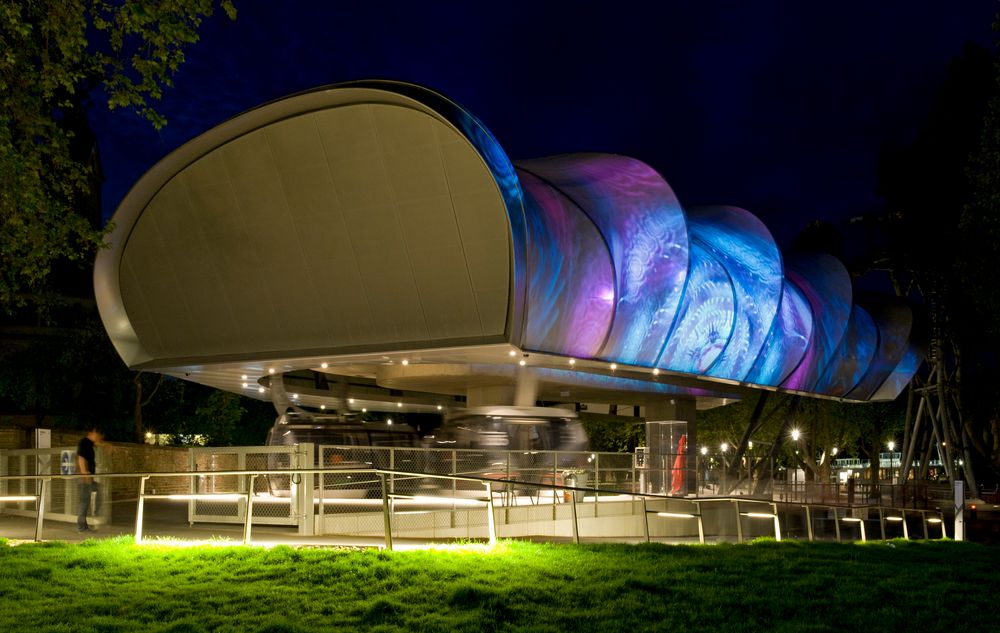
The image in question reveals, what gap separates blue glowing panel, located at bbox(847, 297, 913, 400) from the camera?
164 ft

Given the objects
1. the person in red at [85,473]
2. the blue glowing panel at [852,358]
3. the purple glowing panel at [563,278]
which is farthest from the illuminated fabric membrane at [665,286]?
the person in red at [85,473]

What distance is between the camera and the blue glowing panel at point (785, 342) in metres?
40.9

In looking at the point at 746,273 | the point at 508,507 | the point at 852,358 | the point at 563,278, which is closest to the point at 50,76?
the point at 508,507

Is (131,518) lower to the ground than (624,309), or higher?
lower

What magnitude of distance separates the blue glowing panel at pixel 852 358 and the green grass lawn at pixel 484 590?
34999mm

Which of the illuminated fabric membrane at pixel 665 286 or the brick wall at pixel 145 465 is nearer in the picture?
the illuminated fabric membrane at pixel 665 286

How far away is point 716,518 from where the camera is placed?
115ft

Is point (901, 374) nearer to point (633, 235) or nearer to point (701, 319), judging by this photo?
point (701, 319)

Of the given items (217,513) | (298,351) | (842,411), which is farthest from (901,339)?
(217,513)

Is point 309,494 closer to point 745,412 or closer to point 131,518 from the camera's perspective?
point 131,518

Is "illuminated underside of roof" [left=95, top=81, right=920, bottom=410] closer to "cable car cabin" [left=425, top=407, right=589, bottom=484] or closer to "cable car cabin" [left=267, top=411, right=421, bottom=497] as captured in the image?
"cable car cabin" [left=425, top=407, right=589, bottom=484]

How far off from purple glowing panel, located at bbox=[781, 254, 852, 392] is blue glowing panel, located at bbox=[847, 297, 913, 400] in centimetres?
559

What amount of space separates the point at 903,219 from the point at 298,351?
95.2ft

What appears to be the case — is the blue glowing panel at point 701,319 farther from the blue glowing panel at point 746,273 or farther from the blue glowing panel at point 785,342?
the blue glowing panel at point 785,342
